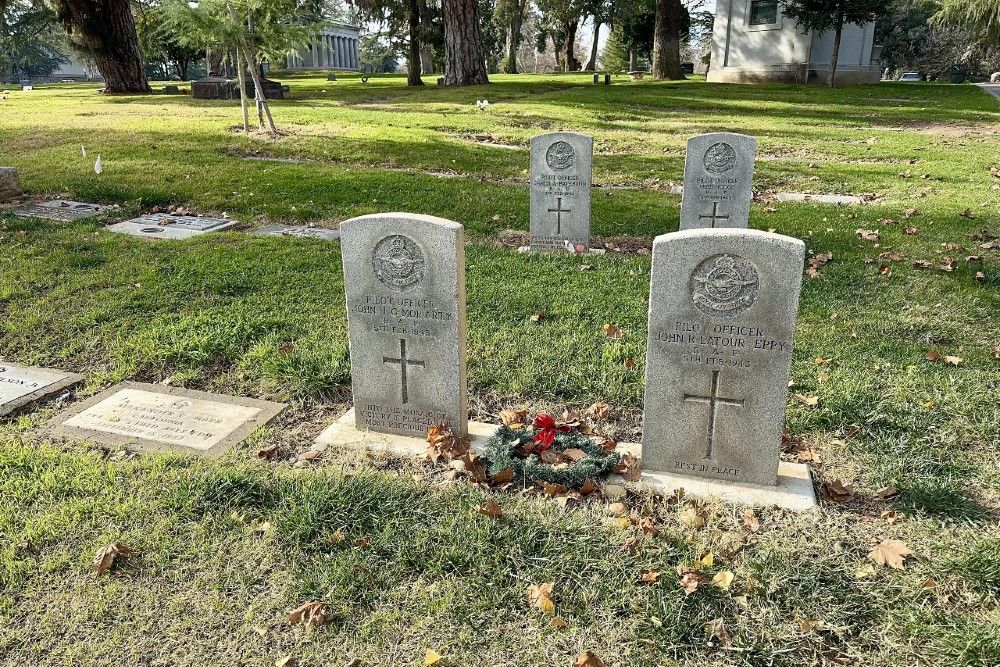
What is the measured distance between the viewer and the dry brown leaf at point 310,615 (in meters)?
2.90

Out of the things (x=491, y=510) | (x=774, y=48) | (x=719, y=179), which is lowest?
(x=491, y=510)

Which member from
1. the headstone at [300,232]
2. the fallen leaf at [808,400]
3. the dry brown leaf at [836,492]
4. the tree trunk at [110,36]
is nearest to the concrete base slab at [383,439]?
the dry brown leaf at [836,492]

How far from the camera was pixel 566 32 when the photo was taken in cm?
5434

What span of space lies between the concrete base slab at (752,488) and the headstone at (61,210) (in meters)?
7.89

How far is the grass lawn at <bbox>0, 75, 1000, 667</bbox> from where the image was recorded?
2869mm

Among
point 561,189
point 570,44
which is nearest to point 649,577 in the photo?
point 561,189

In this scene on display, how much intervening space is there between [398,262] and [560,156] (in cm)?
446

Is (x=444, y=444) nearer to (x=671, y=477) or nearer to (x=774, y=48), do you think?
(x=671, y=477)

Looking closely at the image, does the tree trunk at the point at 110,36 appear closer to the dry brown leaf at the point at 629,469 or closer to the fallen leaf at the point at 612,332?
the fallen leaf at the point at 612,332

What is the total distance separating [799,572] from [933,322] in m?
3.65

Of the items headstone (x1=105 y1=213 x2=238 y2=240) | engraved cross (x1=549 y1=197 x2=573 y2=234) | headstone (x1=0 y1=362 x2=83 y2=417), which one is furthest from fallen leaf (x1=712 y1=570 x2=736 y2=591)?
headstone (x1=105 y1=213 x2=238 y2=240)

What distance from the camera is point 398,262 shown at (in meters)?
3.94

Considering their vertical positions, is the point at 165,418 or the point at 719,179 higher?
the point at 719,179

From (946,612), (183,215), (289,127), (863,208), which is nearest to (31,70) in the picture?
(289,127)
